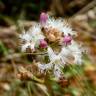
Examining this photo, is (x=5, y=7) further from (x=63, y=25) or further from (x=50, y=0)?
(x=63, y=25)

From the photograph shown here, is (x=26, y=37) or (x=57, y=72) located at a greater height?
(x=26, y=37)

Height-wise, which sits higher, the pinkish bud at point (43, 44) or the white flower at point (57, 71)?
the pinkish bud at point (43, 44)

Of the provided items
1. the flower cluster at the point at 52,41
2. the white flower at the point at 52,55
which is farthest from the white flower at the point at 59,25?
the white flower at the point at 52,55

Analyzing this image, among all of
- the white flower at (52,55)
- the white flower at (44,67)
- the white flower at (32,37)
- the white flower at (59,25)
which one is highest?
the white flower at (59,25)

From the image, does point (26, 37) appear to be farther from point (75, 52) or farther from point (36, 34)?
point (75, 52)

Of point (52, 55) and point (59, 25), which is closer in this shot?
point (52, 55)

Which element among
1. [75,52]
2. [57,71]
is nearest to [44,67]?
[57,71]

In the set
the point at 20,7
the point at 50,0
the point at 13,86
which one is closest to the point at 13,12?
the point at 20,7

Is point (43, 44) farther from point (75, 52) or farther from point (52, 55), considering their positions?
point (75, 52)

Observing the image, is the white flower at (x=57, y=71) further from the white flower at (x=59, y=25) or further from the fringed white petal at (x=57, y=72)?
the white flower at (x=59, y=25)
